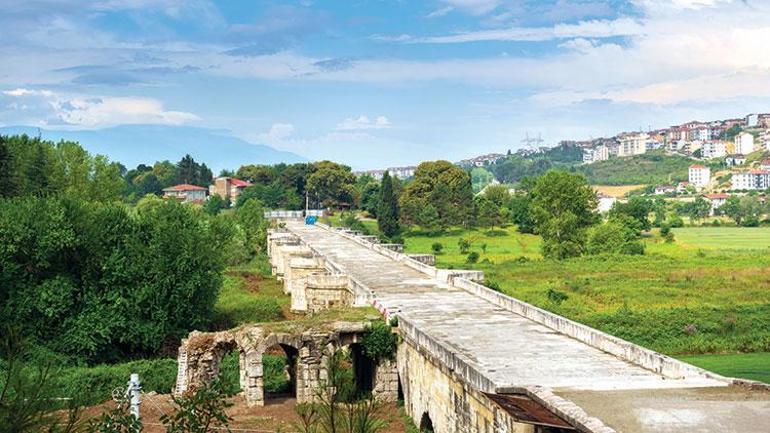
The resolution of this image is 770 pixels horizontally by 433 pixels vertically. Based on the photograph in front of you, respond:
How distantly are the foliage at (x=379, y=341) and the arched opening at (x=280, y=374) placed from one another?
3194 mm

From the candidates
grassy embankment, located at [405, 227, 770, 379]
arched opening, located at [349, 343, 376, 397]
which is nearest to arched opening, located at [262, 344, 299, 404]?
arched opening, located at [349, 343, 376, 397]

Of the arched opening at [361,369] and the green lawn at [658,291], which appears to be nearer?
the arched opening at [361,369]

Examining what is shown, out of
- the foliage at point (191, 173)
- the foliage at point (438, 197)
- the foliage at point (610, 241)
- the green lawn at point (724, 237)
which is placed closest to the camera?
the foliage at point (610, 241)

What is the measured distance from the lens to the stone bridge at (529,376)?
43.7ft

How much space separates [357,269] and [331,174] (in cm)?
8337

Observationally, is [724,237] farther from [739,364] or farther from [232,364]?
[232,364]

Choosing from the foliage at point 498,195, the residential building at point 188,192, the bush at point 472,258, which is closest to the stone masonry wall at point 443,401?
the bush at point 472,258

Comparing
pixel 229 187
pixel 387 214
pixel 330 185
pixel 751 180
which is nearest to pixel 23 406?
pixel 387 214

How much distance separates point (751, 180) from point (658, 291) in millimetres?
154333

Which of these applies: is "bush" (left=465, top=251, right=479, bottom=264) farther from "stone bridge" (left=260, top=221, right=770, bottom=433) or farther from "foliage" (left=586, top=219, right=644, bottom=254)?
"stone bridge" (left=260, top=221, right=770, bottom=433)

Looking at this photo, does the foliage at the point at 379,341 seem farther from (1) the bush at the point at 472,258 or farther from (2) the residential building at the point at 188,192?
(2) the residential building at the point at 188,192

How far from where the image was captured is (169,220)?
3806 cm

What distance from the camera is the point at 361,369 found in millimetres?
27656

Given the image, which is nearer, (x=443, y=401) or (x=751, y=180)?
(x=443, y=401)
